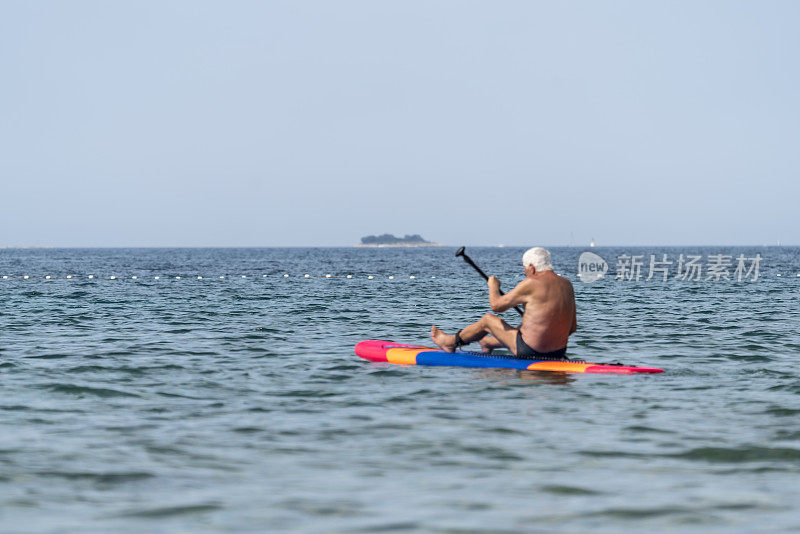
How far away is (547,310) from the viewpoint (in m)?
12.6

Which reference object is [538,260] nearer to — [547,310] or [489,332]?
[547,310]

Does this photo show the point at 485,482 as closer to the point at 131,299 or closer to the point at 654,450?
the point at 654,450

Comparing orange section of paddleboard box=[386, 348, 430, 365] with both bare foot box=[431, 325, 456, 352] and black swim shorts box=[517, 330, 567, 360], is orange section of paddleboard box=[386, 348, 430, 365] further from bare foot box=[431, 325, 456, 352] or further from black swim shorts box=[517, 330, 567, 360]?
black swim shorts box=[517, 330, 567, 360]

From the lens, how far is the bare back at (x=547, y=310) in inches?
489

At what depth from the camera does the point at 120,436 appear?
337 inches

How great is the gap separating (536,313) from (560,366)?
0.90m

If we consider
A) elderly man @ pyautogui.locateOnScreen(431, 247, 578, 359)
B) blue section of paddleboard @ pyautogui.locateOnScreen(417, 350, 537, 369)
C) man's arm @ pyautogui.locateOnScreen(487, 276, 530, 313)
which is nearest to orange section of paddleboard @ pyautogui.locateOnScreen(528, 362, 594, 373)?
blue section of paddleboard @ pyautogui.locateOnScreen(417, 350, 537, 369)

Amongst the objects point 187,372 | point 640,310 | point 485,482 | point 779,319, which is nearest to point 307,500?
point 485,482

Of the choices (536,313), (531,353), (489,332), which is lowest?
(531,353)

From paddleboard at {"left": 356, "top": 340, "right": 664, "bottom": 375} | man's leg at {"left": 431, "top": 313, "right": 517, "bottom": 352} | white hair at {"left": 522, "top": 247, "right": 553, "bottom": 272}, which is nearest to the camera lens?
white hair at {"left": 522, "top": 247, "right": 553, "bottom": 272}

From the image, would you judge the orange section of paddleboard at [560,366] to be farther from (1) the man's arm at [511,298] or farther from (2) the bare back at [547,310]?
(1) the man's arm at [511,298]

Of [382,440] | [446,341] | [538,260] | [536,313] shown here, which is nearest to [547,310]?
[536,313]

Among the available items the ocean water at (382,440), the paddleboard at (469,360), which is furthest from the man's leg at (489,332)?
the ocean water at (382,440)

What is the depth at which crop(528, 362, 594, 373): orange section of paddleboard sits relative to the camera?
1270 cm
